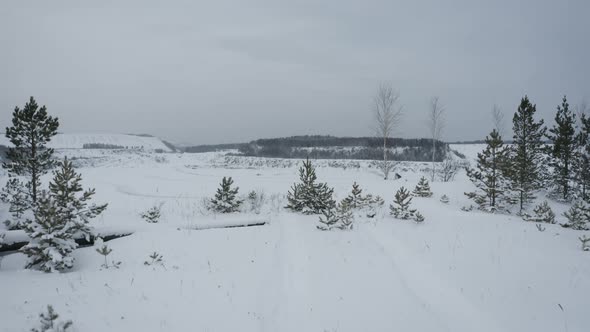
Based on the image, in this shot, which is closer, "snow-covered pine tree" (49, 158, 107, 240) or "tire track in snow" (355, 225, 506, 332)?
"tire track in snow" (355, 225, 506, 332)

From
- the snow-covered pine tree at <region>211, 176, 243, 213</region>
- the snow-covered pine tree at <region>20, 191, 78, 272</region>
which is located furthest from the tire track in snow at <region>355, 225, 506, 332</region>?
the snow-covered pine tree at <region>20, 191, 78, 272</region>

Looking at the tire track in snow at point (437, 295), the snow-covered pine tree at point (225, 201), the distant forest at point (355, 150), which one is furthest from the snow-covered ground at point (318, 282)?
the distant forest at point (355, 150)

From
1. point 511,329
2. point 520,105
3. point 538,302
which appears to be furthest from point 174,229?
point 520,105

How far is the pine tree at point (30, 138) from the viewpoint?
9.38 metres

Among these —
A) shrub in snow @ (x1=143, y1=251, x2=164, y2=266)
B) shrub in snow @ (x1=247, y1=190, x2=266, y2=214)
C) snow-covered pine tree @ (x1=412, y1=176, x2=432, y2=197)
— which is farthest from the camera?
snow-covered pine tree @ (x1=412, y1=176, x2=432, y2=197)

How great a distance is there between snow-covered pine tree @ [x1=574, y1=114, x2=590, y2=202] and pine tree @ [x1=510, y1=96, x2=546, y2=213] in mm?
2351

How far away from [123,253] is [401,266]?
6812mm

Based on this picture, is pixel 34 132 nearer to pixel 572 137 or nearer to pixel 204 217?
pixel 204 217

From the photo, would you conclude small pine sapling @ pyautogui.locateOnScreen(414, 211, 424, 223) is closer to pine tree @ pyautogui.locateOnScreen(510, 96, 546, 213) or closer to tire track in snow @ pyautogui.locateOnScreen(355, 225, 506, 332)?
tire track in snow @ pyautogui.locateOnScreen(355, 225, 506, 332)

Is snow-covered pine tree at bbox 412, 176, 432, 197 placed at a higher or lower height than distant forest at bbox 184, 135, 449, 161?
lower

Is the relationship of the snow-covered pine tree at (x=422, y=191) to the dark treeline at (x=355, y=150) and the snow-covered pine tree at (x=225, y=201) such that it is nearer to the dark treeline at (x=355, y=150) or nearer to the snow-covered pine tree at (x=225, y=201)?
the snow-covered pine tree at (x=225, y=201)

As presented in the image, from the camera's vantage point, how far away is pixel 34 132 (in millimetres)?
9617

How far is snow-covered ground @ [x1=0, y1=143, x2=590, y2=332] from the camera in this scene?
4016mm

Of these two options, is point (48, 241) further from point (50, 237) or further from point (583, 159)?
point (583, 159)
